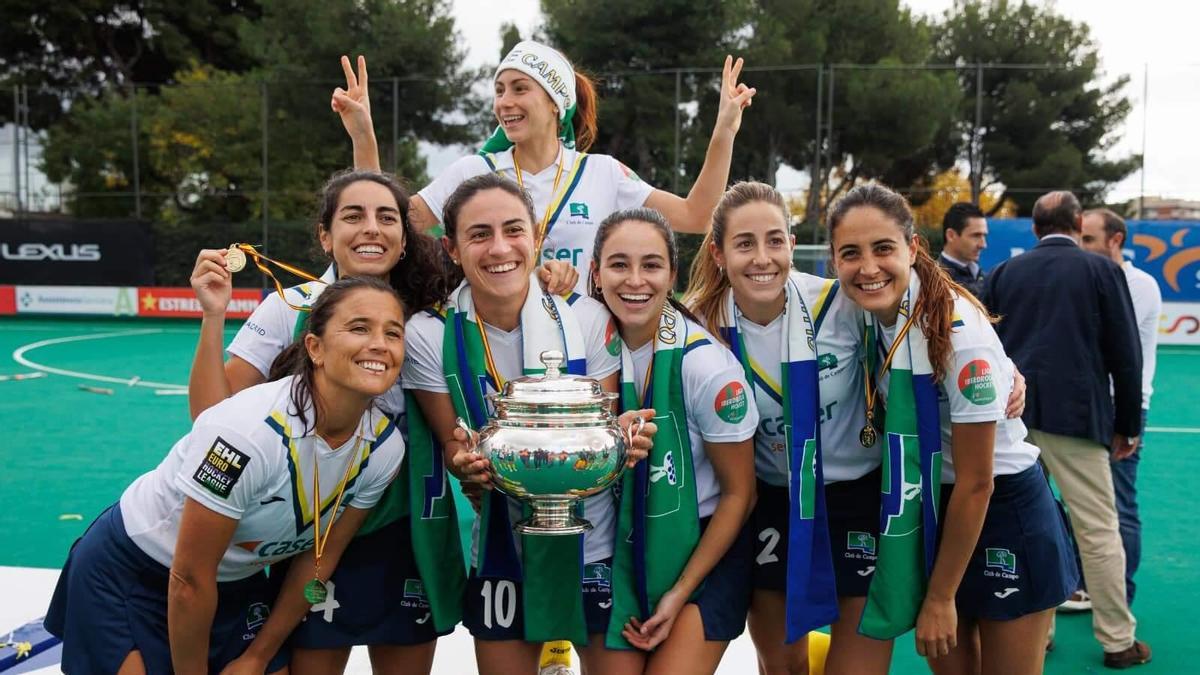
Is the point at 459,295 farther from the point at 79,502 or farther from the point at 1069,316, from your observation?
the point at 79,502

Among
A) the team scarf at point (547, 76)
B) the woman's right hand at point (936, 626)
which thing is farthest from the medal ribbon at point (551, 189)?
the woman's right hand at point (936, 626)

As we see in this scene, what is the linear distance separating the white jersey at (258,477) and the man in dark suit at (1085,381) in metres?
3.00

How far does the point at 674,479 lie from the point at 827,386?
Answer: 1.79 feet

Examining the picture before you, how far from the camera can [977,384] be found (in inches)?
108

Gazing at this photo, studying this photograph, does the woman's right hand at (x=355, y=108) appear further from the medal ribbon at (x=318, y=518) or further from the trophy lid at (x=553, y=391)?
the trophy lid at (x=553, y=391)

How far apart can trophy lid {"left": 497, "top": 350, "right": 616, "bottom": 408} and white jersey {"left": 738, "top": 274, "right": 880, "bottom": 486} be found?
588 mm

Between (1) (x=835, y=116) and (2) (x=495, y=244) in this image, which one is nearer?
(2) (x=495, y=244)

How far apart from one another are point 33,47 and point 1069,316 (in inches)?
1378

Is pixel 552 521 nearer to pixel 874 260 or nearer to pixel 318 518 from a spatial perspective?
pixel 318 518

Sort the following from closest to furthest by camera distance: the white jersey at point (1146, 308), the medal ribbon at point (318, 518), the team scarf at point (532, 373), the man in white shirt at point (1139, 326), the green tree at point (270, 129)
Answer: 1. the medal ribbon at point (318, 518)
2. the team scarf at point (532, 373)
3. the man in white shirt at point (1139, 326)
4. the white jersey at point (1146, 308)
5. the green tree at point (270, 129)

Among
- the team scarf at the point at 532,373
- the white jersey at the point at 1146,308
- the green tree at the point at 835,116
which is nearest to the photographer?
the team scarf at the point at 532,373

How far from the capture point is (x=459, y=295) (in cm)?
296

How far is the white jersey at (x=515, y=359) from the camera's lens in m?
2.88

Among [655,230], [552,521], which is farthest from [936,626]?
[655,230]
